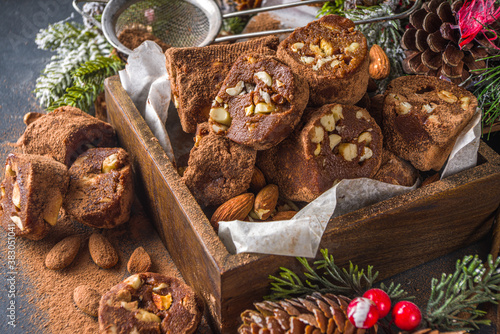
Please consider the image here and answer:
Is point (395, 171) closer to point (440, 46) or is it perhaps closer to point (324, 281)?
point (324, 281)

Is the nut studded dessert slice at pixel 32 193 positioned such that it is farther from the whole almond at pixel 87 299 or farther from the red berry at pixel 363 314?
the red berry at pixel 363 314

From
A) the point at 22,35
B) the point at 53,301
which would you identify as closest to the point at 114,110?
the point at 53,301

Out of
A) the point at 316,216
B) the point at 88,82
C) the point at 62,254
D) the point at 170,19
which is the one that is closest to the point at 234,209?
the point at 316,216

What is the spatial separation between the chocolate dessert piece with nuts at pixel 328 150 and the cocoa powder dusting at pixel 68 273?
19.5 inches

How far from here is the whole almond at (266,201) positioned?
1333 mm

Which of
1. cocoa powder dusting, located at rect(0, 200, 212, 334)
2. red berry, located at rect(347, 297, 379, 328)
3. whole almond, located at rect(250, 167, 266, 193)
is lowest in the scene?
cocoa powder dusting, located at rect(0, 200, 212, 334)

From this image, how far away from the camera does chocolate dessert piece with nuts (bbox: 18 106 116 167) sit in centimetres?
154

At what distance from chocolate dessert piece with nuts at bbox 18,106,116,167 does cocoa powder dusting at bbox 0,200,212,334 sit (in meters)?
0.23

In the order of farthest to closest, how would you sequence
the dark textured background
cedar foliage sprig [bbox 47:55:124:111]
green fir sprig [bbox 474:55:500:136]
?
cedar foliage sprig [bbox 47:55:124:111] < green fir sprig [bbox 474:55:500:136] < the dark textured background

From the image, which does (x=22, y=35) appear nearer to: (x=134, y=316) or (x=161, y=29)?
(x=161, y=29)

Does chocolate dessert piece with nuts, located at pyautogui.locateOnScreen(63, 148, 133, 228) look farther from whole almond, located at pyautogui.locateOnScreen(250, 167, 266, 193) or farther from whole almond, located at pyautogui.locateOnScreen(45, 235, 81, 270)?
whole almond, located at pyautogui.locateOnScreen(250, 167, 266, 193)

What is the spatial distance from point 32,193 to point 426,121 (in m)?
1.14

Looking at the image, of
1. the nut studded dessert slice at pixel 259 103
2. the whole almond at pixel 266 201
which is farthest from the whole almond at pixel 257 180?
the nut studded dessert slice at pixel 259 103

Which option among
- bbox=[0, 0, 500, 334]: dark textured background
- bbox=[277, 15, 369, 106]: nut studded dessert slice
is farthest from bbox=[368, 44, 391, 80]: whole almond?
bbox=[0, 0, 500, 334]: dark textured background
